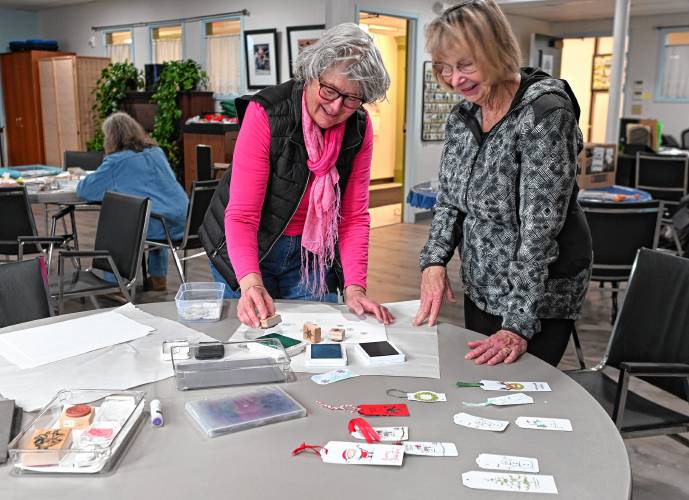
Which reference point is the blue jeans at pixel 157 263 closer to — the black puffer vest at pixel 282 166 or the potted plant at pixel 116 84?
the black puffer vest at pixel 282 166

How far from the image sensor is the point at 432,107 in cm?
845

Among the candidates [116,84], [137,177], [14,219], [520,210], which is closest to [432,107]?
[137,177]

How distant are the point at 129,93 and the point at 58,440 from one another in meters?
9.57

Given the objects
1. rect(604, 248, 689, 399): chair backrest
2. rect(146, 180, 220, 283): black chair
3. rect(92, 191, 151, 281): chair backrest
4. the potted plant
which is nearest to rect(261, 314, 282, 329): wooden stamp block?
rect(604, 248, 689, 399): chair backrest

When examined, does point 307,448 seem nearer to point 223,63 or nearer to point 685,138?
point 223,63

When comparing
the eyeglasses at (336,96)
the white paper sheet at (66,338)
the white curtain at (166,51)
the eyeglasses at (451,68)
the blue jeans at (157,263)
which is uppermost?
the white curtain at (166,51)

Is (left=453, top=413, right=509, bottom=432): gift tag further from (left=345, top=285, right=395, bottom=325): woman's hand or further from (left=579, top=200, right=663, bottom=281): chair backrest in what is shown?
(left=579, top=200, right=663, bottom=281): chair backrest

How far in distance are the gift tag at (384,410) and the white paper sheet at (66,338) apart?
69 centimetres

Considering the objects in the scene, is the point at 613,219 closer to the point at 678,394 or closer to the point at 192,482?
the point at 678,394

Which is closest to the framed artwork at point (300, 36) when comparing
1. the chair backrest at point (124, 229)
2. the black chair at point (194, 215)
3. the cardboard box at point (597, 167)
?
the cardboard box at point (597, 167)

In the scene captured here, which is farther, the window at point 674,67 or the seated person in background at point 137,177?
the window at point 674,67

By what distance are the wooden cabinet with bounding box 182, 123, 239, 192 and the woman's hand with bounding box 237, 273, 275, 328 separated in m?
6.46

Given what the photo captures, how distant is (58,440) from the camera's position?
3.76ft

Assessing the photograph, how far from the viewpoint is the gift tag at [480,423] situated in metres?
1.28
